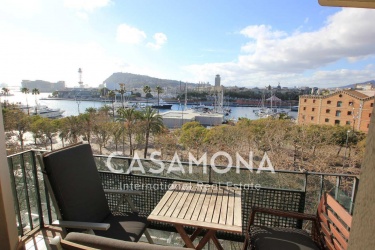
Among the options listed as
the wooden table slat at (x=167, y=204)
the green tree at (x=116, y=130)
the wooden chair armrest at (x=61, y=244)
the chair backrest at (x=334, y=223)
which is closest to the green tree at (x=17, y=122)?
the green tree at (x=116, y=130)

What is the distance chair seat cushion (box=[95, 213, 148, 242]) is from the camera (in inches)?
70.6

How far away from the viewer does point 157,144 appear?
20.7m

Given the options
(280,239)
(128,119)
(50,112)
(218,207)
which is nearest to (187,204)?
(218,207)

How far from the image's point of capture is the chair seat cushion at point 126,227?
1.79m

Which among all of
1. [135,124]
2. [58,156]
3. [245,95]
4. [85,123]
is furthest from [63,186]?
[245,95]

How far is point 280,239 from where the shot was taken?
173 cm

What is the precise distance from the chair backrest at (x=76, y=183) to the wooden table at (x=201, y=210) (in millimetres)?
657

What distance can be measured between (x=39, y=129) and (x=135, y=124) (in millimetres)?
10522

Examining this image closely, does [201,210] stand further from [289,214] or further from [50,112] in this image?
[50,112]

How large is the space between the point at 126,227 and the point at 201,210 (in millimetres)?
721

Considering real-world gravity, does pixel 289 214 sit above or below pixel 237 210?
below

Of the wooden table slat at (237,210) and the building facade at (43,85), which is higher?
the building facade at (43,85)

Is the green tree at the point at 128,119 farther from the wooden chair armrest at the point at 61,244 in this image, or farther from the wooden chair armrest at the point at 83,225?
the wooden chair armrest at the point at 61,244

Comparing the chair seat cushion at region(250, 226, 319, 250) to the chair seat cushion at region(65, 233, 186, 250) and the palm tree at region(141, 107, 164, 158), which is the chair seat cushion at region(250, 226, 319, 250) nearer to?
the chair seat cushion at region(65, 233, 186, 250)
